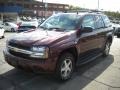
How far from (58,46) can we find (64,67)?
654 mm

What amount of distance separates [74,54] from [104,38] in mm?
2451

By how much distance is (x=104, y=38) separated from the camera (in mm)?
7836

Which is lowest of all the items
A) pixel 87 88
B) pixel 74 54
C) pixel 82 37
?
pixel 87 88

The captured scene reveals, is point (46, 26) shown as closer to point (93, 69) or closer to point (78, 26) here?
point (78, 26)

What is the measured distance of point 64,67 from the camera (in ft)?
17.7

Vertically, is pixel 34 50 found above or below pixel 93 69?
above

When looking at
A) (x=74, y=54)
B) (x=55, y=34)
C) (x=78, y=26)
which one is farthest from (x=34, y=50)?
(x=78, y=26)

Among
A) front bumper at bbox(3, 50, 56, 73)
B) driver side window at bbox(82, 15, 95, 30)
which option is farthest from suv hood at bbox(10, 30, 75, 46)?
driver side window at bbox(82, 15, 95, 30)

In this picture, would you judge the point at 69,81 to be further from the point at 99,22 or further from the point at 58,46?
the point at 99,22

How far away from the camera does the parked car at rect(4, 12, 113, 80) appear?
4887 millimetres

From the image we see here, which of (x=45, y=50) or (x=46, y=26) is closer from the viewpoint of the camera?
(x=45, y=50)

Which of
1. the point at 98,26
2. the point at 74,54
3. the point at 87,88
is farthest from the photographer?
the point at 98,26

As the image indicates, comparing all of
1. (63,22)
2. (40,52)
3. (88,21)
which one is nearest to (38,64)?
(40,52)

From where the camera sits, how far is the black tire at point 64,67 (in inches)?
203
